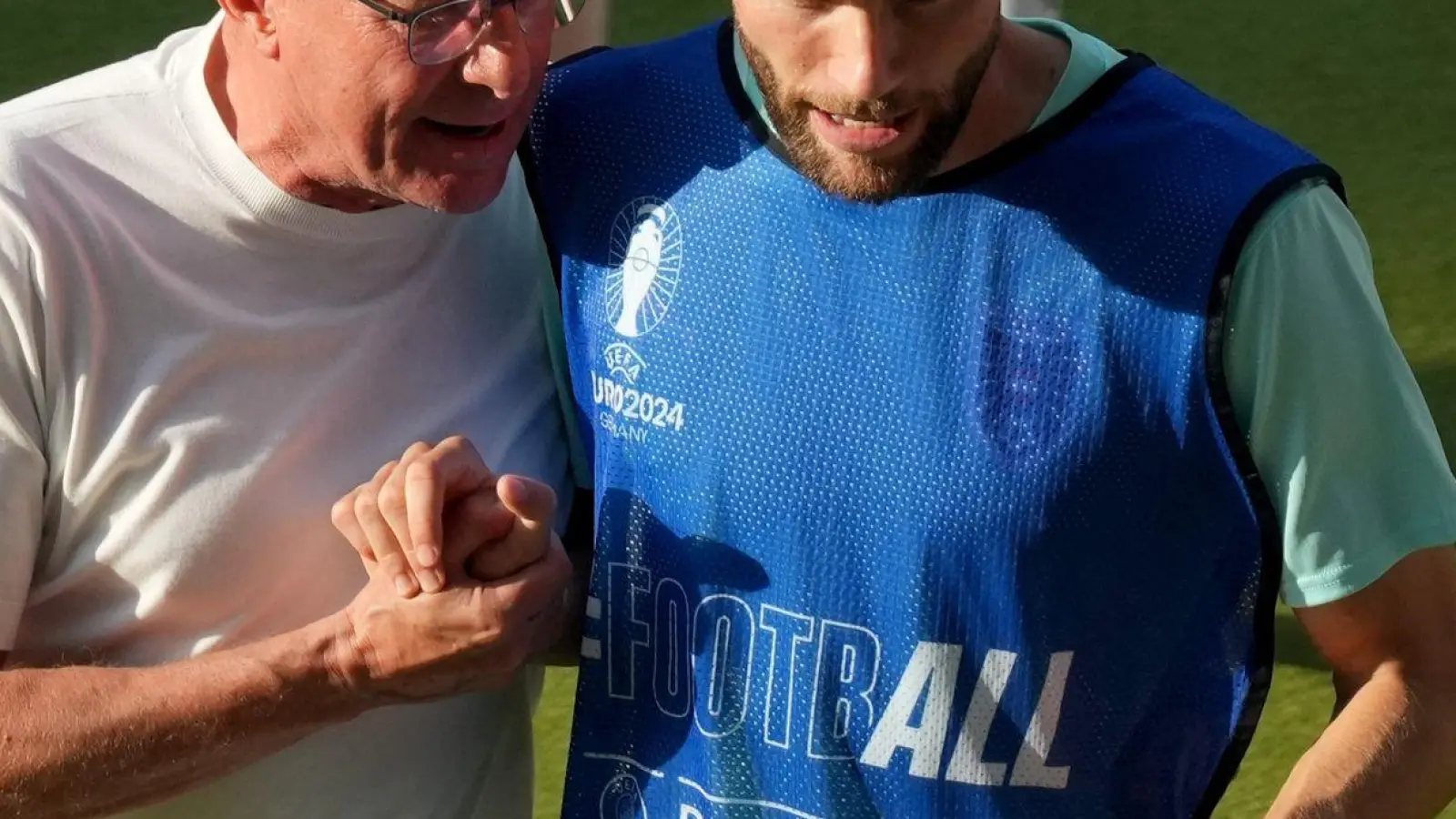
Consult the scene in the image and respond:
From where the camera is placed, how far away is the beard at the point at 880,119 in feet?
4.45

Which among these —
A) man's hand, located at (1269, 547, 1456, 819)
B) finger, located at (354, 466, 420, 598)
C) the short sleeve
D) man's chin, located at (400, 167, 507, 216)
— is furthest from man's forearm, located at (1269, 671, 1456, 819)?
the short sleeve

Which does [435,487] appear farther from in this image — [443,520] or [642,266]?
[642,266]

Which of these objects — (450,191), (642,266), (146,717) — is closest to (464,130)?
(450,191)

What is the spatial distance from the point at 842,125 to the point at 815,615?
38cm

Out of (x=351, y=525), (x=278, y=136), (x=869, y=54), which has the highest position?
(x=869, y=54)

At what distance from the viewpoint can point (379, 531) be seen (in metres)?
1.43

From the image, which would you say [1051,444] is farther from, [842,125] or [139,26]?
[139,26]

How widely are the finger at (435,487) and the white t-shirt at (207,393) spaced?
0.19 metres

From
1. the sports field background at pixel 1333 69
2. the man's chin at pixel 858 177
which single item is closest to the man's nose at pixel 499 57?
the man's chin at pixel 858 177

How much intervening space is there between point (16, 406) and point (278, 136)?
306mm

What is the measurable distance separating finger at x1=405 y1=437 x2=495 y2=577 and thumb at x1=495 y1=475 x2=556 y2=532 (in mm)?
26

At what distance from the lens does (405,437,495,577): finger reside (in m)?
1.40

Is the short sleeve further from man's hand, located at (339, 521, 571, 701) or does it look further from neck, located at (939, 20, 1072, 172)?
neck, located at (939, 20, 1072, 172)

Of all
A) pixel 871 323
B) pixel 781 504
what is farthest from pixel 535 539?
pixel 871 323
